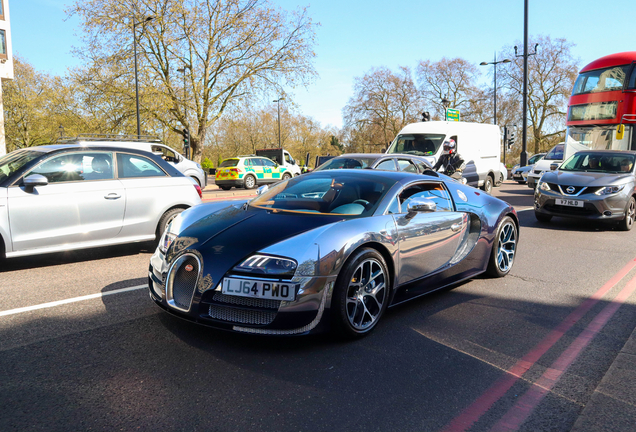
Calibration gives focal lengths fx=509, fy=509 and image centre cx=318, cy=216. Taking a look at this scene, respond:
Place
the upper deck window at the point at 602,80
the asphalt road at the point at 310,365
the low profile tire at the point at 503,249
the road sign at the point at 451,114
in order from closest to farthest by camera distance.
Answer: the asphalt road at the point at 310,365
the low profile tire at the point at 503,249
the upper deck window at the point at 602,80
the road sign at the point at 451,114

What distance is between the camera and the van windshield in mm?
Answer: 15305

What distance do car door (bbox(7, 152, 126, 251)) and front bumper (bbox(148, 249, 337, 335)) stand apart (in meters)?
3.31

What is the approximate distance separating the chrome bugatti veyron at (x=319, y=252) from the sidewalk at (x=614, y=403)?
5.08 feet

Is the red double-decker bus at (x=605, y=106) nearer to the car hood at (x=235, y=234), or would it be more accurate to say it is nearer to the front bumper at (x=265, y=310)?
the car hood at (x=235, y=234)

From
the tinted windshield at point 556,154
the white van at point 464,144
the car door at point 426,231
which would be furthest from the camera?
the tinted windshield at point 556,154

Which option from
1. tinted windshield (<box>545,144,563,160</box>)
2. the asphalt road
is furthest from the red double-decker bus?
the asphalt road

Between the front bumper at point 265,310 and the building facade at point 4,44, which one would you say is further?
the building facade at point 4,44

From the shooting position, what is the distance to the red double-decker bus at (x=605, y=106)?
14.7m

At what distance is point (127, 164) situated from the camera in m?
6.78

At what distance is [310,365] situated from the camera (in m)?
3.30

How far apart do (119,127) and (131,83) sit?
137 inches

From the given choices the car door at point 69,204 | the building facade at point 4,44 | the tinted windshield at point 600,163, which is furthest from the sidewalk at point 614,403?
the building facade at point 4,44

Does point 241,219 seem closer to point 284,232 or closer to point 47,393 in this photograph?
point 284,232

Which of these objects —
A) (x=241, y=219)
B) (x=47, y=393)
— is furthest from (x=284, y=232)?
(x=47, y=393)
